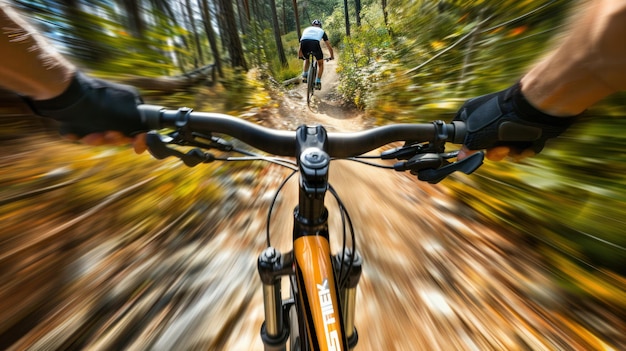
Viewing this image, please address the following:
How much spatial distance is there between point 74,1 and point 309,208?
325 cm

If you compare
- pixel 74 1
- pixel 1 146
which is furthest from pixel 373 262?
pixel 74 1

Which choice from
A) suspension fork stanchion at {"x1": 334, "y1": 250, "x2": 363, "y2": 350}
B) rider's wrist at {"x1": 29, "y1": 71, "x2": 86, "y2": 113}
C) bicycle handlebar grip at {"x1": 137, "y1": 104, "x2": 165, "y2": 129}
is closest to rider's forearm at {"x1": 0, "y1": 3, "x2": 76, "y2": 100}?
rider's wrist at {"x1": 29, "y1": 71, "x2": 86, "y2": 113}

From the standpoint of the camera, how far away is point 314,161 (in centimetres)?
78

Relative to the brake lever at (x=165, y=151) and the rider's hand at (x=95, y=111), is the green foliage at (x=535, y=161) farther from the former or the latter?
the rider's hand at (x=95, y=111)

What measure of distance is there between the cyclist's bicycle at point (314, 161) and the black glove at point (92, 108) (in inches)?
2.1

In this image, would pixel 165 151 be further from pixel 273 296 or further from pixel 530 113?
pixel 530 113

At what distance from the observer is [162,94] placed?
11.5 ft

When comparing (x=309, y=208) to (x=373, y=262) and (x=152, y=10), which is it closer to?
(x=373, y=262)

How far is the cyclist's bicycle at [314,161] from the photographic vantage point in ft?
2.69

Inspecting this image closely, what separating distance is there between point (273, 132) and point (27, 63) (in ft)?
2.37

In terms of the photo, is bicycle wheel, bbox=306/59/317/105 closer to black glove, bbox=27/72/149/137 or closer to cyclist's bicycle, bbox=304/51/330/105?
cyclist's bicycle, bbox=304/51/330/105

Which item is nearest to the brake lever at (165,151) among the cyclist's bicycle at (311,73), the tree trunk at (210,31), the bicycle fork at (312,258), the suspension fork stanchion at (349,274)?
the bicycle fork at (312,258)

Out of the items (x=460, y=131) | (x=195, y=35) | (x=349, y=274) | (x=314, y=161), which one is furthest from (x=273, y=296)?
(x=195, y=35)

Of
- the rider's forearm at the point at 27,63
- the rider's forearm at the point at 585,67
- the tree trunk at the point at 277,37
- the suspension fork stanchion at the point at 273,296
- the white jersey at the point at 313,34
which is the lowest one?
the suspension fork stanchion at the point at 273,296
